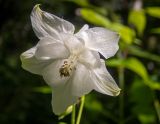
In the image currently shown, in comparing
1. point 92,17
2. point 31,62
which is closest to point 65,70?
point 31,62

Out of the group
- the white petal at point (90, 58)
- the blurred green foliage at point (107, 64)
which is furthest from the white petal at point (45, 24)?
the blurred green foliage at point (107, 64)

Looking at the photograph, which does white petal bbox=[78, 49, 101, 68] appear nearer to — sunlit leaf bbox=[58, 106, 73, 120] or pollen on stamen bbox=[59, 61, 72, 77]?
pollen on stamen bbox=[59, 61, 72, 77]

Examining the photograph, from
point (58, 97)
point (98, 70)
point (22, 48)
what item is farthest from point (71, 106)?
point (22, 48)

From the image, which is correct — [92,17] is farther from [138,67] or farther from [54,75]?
[54,75]

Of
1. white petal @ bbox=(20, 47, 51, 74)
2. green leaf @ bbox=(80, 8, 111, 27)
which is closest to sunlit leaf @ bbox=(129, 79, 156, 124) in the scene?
green leaf @ bbox=(80, 8, 111, 27)

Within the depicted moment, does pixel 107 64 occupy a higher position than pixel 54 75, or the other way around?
pixel 54 75

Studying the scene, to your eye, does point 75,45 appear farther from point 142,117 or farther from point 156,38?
point 156,38
